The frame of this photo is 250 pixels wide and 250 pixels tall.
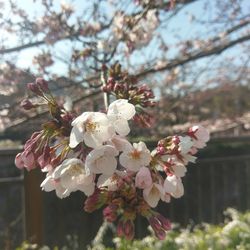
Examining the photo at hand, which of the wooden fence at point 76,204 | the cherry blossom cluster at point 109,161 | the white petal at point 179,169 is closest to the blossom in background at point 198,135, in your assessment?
the cherry blossom cluster at point 109,161

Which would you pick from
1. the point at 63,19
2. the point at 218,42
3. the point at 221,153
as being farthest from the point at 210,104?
the point at 63,19

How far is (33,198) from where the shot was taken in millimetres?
4504

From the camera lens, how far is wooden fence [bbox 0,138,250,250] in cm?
455

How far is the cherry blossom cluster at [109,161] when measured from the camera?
1481 millimetres

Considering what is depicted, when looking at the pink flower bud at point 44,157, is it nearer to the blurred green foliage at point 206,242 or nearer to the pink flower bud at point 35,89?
the pink flower bud at point 35,89

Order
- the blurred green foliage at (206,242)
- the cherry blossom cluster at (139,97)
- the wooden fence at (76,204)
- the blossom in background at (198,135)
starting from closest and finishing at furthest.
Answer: the blossom in background at (198,135) → the cherry blossom cluster at (139,97) → the blurred green foliage at (206,242) → the wooden fence at (76,204)

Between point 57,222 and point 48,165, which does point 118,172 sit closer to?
Result: point 48,165

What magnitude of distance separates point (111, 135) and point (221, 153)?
8.69 meters

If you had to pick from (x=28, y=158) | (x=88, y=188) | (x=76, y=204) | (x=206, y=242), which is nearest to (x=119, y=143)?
(x=88, y=188)

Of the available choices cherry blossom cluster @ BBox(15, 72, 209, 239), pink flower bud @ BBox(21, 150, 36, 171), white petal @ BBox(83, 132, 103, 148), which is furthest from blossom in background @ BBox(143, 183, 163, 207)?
pink flower bud @ BBox(21, 150, 36, 171)

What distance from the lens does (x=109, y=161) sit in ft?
4.83

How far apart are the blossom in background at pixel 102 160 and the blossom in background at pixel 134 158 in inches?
2.1

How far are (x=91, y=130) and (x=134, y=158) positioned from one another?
156 mm

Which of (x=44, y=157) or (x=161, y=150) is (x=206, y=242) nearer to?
(x=161, y=150)
